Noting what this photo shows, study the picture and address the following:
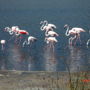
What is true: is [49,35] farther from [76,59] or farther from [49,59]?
[76,59]

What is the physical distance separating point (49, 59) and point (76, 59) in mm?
596

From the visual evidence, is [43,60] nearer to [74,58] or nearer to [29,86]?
[74,58]

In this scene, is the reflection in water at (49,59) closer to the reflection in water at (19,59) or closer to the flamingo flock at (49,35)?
the reflection in water at (19,59)

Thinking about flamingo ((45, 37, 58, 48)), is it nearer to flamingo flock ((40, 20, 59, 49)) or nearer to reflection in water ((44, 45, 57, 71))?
flamingo flock ((40, 20, 59, 49))

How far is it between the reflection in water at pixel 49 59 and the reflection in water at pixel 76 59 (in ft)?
1.09

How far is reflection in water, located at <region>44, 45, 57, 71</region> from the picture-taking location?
31.3 feet

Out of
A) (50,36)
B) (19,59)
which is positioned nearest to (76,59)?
(19,59)

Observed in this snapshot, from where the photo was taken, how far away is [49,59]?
34.9 feet

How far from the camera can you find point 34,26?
57.4ft

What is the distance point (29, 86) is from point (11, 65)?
2.95 metres

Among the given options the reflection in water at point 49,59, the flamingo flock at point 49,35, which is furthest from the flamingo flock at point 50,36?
the reflection in water at point 49,59

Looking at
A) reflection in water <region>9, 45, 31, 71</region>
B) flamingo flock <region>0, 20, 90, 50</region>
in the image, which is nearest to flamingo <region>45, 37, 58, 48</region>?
flamingo flock <region>0, 20, 90, 50</region>

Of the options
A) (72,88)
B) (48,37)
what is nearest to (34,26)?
(48,37)

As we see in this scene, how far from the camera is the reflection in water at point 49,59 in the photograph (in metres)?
9.53
